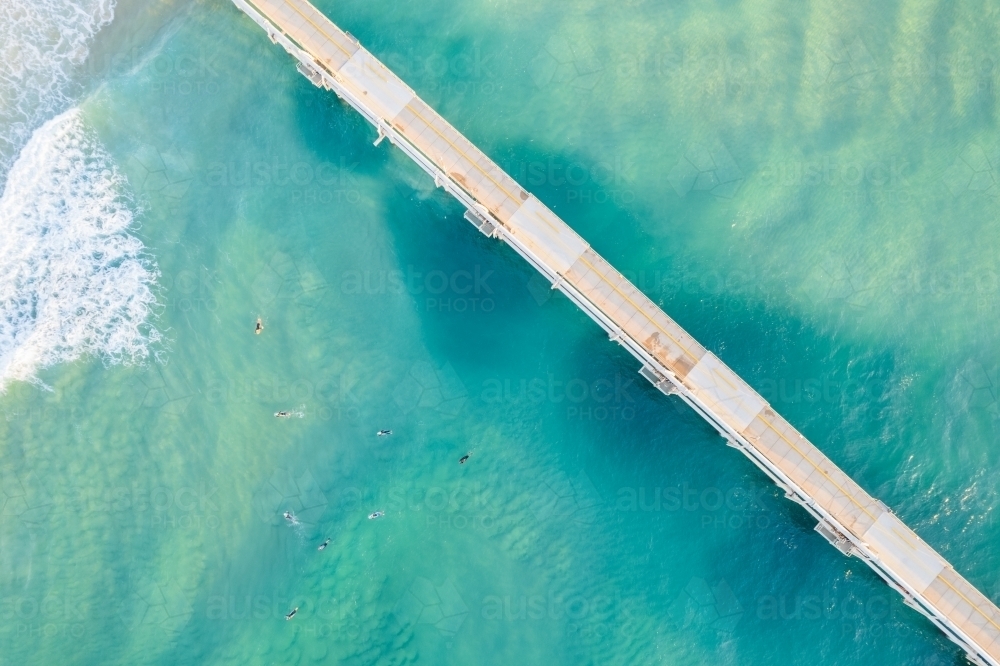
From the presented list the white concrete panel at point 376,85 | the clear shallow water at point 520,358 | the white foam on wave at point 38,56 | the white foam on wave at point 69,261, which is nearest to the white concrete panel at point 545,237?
the clear shallow water at point 520,358

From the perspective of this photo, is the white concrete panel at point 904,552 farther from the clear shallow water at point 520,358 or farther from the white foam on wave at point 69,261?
the white foam on wave at point 69,261

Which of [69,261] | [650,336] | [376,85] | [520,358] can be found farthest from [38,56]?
[650,336]

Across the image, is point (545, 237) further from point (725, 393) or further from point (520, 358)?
point (725, 393)

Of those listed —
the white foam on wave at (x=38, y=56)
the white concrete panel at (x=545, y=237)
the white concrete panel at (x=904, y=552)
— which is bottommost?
the white concrete panel at (x=904, y=552)

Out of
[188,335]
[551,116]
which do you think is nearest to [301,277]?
[188,335]

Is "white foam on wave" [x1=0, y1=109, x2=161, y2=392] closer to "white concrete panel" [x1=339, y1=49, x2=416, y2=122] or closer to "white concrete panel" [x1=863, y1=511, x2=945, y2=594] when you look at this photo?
"white concrete panel" [x1=339, y1=49, x2=416, y2=122]

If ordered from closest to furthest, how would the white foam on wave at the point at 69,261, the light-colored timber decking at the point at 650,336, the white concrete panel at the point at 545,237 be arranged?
the light-colored timber decking at the point at 650,336 → the white concrete panel at the point at 545,237 → the white foam on wave at the point at 69,261
